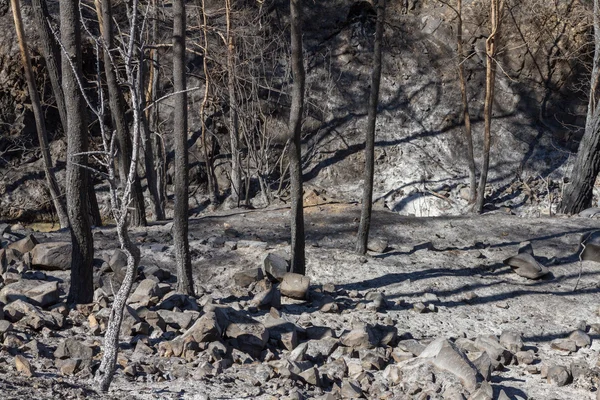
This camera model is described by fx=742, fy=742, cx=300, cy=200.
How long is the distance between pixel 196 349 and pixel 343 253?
16.4ft

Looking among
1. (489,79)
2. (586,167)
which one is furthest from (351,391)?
(489,79)

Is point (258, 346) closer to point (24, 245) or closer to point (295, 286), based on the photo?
point (295, 286)

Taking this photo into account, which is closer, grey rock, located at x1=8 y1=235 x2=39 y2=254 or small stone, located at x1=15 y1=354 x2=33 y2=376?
small stone, located at x1=15 y1=354 x2=33 y2=376

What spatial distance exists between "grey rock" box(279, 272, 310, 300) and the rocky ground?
0.8 inches

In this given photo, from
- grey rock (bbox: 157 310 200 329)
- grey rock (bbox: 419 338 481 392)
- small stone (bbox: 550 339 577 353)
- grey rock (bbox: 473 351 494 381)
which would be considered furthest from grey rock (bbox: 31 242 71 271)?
small stone (bbox: 550 339 577 353)

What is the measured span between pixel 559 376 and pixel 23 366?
5898 mm

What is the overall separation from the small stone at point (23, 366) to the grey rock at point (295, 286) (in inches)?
167

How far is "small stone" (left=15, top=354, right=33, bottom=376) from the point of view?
273 inches

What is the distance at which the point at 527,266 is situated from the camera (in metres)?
12.2

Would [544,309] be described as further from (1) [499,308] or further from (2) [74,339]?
(2) [74,339]

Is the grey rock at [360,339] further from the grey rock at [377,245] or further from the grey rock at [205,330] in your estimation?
the grey rock at [377,245]

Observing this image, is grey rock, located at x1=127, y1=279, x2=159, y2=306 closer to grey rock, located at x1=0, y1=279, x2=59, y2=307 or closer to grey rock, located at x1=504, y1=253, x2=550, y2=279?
grey rock, located at x1=0, y1=279, x2=59, y2=307

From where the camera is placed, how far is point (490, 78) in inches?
731

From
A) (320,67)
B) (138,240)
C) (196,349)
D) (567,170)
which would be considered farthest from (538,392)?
(320,67)
